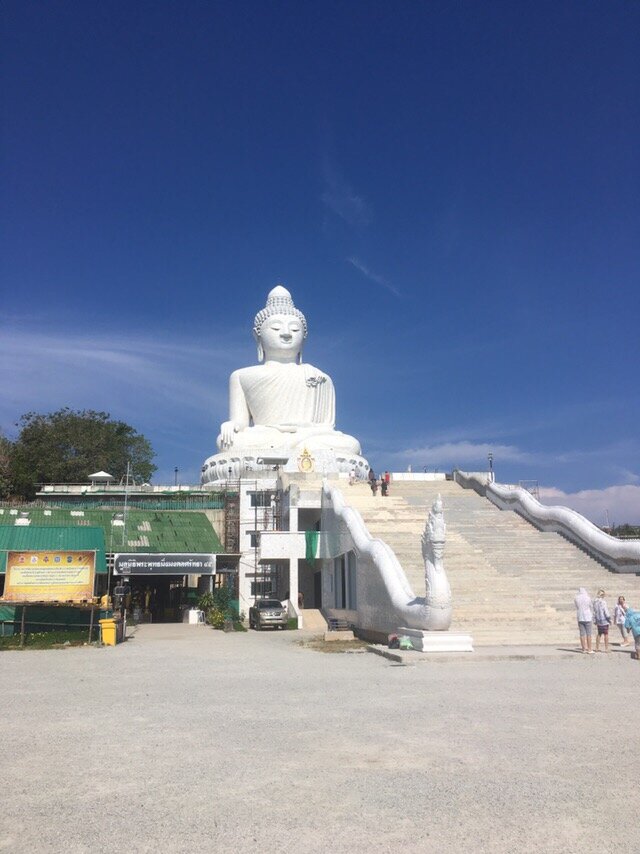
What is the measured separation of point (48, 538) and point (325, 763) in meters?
18.6

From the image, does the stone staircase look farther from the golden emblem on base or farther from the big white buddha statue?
the big white buddha statue

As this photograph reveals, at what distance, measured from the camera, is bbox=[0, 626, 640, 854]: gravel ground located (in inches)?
151

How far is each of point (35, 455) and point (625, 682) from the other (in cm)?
3499

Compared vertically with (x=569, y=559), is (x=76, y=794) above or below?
below

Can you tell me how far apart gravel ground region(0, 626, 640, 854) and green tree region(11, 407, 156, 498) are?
2984cm

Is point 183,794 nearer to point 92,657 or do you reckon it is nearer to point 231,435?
point 92,657

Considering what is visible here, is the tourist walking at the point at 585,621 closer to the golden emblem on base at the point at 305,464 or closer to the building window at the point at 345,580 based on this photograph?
the building window at the point at 345,580

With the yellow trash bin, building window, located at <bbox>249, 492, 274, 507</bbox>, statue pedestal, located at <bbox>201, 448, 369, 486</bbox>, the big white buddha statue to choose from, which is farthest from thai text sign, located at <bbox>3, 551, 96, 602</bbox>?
statue pedestal, located at <bbox>201, 448, 369, 486</bbox>

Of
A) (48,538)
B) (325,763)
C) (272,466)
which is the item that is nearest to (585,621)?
(325,763)

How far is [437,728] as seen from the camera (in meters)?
6.39

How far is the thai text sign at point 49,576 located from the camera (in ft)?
52.8

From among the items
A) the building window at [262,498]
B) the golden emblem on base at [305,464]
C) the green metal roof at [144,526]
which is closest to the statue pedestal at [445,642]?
the green metal roof at [144,526]

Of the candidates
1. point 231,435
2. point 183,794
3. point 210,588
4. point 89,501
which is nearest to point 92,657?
point 183,794

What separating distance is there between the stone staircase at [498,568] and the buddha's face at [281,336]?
1198 centimetres
